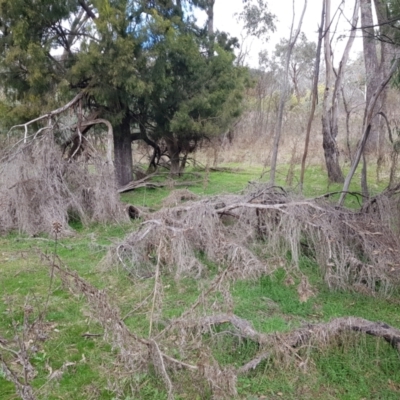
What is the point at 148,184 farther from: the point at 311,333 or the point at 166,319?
the point at 311,333

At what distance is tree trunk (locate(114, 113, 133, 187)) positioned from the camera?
11266 millimetres

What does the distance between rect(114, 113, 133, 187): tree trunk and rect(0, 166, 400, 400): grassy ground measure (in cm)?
545

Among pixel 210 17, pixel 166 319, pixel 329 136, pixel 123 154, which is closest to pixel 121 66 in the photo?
pixel 123 154

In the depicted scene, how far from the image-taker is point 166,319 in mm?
3975

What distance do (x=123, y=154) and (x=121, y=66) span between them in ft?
10.1

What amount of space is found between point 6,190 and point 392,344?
6.28 metres

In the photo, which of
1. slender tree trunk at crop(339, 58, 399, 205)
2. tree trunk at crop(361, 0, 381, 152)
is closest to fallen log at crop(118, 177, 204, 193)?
tree trunk at crop(361, 0, 381, 152)

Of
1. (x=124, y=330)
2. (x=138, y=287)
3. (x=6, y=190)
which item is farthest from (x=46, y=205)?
(x=124, y=330)

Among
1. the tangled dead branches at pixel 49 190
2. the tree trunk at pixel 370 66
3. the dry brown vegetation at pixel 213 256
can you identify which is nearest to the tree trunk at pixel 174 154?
the tangled dead branches at pixel 49 190

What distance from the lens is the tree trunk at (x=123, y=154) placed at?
11.3 metres

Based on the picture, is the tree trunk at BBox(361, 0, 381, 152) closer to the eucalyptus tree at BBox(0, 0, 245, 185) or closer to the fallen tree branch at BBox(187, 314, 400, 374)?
the eucalyptus tree at BBox(0, 0, 245, 185)

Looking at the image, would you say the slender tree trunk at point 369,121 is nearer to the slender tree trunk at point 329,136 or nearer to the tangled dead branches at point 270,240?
the tangled dead branches at point 270,240

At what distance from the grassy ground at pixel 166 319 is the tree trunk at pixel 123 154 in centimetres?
545

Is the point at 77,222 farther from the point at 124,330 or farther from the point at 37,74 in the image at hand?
the point at 124,330
